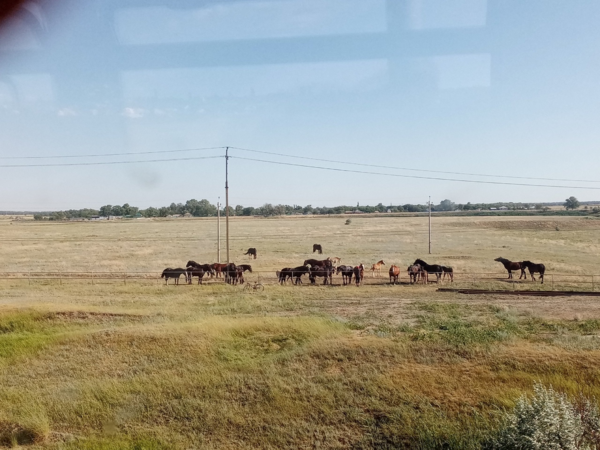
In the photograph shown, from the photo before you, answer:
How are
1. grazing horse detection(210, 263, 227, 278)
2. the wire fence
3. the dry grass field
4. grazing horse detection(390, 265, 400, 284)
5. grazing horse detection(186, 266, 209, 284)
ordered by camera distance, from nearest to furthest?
the dry grass field < the wire fence < grazing horse detection(390, 265, 400, 284) < grazing horse detection(186, 266, 209, 284) < grazing horse detection(210, 263, 227, 278)

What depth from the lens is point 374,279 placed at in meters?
30.2

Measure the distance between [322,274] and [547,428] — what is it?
21084 millimetres

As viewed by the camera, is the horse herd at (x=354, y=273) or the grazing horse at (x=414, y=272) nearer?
the horse herd at (x=354, y=273)

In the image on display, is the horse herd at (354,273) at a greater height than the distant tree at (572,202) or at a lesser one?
lesser

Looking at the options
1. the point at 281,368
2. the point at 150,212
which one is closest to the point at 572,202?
the point at 150,212

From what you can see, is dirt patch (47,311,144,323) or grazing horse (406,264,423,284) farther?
grazing horse (406,264,423,284)

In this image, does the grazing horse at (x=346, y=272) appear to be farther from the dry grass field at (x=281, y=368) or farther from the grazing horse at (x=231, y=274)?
the grazing horse at (x=231, y=274)

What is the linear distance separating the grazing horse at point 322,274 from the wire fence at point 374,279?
1.63ft

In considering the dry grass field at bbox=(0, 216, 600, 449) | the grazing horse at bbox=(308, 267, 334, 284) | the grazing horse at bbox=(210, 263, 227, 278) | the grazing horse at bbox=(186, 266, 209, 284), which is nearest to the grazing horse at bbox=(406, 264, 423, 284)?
the grazing horse at bbox=(308, 267, 334, 284)

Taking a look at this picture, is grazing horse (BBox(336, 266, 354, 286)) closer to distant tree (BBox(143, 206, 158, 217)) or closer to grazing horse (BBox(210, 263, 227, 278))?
grazing horse (BBox(210, 263, 227, 278))

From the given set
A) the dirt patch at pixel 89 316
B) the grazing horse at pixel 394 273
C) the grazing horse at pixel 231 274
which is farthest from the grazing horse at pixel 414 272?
the dirt patch at pixel 89 316

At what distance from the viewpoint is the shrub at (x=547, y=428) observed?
28.8 ft

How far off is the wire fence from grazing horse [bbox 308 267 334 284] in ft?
1.63

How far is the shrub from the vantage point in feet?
28.8
